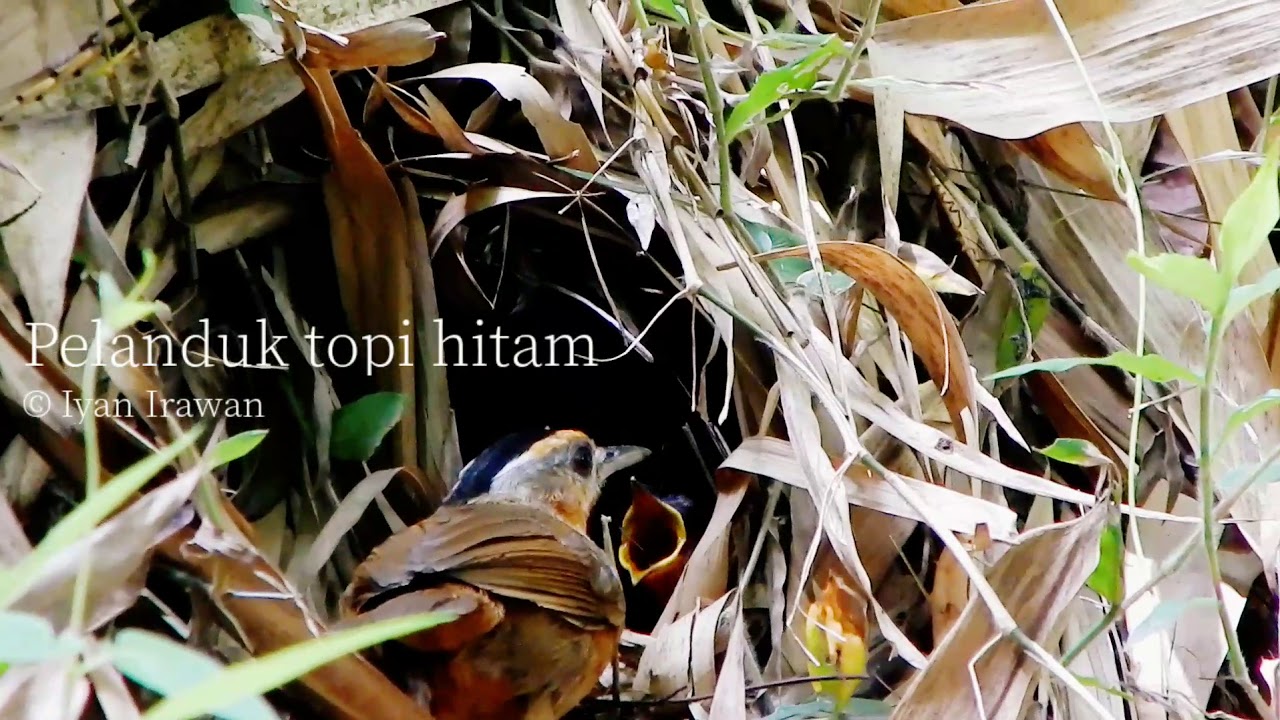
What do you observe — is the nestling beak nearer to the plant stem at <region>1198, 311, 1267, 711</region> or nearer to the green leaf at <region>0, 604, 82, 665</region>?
the plant stem at <region>1198, 311, 1267, 711</region>

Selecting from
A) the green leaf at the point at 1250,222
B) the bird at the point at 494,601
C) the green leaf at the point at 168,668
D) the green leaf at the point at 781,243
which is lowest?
the bird at the point at 494,601

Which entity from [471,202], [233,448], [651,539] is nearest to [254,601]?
[233,448]

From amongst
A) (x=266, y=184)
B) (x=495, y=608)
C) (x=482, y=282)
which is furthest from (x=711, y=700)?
(x=266, y=184)

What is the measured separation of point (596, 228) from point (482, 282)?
0.48 feet

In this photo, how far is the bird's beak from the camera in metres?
1.48

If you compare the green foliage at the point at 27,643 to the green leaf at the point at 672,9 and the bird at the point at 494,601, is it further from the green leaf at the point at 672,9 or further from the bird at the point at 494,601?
the green leaf at the point at 672,9

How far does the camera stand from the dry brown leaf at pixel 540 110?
3.55 feet

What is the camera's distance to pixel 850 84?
101 cm

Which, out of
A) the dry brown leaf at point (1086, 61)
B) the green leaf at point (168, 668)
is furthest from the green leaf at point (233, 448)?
the dry brown leaf at point (1086, 61)

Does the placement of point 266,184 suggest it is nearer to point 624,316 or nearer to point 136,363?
point 136,363

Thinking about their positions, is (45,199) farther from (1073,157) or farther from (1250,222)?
(1073,157)

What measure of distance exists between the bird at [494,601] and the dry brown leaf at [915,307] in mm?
373

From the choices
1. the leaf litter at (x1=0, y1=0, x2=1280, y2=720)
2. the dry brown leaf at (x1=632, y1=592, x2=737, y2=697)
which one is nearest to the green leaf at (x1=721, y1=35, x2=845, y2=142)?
the leaf litter at (x1=0, y1=0, x2=1280, y2=720)

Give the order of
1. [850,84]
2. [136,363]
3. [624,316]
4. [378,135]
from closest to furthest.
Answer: [136,363] → [850,84] → [378,135] → [624,316]
